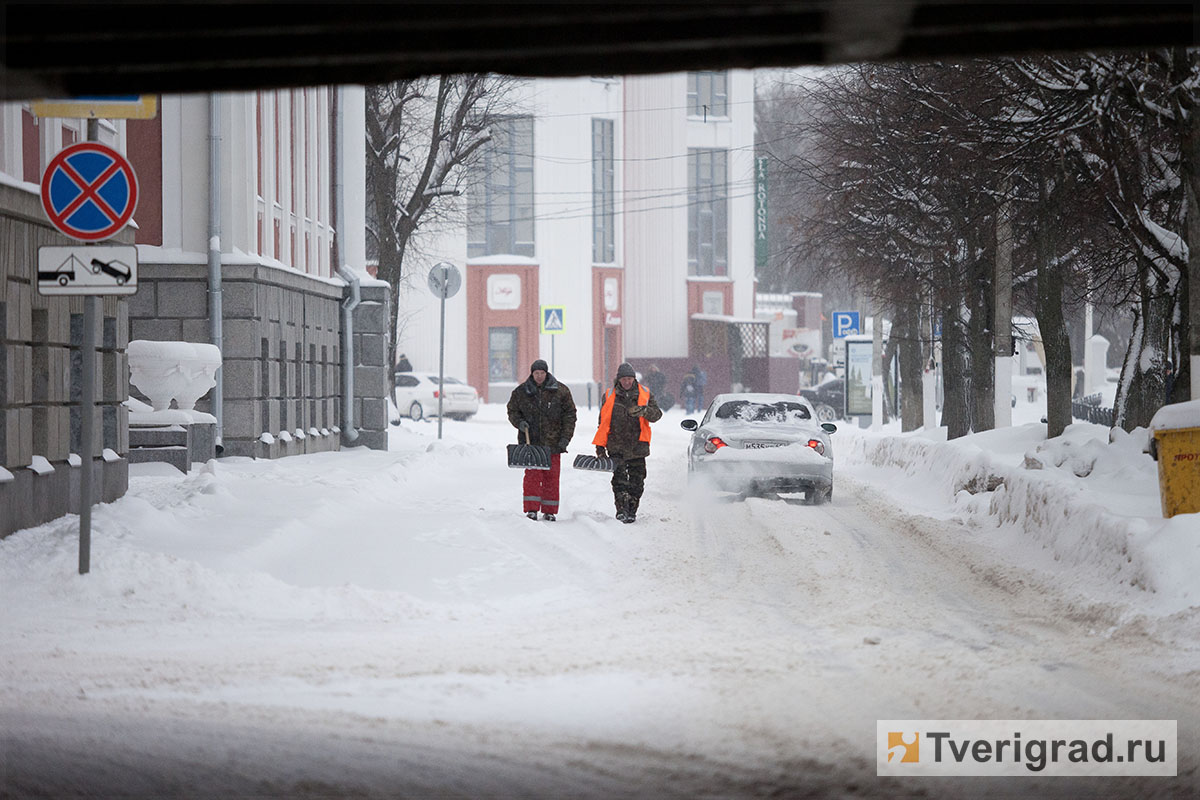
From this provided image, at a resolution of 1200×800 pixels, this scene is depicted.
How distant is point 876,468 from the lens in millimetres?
27766

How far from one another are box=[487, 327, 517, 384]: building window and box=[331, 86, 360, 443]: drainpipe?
1225 inches

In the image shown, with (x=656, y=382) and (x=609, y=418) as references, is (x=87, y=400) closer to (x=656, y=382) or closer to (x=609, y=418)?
(x=609, y=418)

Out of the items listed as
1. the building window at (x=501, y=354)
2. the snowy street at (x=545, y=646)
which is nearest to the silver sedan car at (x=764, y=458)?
the snowy street at (x=545, y=646)

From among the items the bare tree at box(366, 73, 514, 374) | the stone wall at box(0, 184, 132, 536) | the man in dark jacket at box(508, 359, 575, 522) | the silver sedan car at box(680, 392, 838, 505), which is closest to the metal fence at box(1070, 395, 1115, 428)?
the bare tree at box(366, 73, 514, 374)

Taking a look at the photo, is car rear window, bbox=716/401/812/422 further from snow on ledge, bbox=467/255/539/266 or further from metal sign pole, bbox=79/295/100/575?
snow on ledge, bbox=467/255/539/266

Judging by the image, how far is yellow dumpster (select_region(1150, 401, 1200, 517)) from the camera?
1169 centimetres

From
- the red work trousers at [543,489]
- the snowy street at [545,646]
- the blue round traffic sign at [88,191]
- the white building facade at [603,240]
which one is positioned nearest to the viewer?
the snowy street at [545,646]

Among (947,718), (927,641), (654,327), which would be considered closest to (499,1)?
(947,718)

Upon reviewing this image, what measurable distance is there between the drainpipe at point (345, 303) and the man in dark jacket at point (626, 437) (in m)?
12.6

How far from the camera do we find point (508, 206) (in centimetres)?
6047

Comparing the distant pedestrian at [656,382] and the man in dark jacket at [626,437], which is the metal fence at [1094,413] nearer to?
the distant pedestrian at [656,382]

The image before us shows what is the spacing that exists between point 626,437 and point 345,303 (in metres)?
13.6

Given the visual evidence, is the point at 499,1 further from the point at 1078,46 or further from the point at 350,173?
the point at 350,173

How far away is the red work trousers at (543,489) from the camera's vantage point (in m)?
15.0
